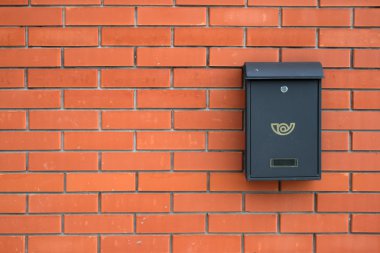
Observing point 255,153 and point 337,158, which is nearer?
point 255,153

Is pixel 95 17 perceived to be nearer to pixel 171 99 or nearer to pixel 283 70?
pixel 171 99

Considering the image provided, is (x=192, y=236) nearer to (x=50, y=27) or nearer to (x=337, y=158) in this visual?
(x=337, y=158)

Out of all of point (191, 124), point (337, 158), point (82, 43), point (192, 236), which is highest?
point (82, 43)

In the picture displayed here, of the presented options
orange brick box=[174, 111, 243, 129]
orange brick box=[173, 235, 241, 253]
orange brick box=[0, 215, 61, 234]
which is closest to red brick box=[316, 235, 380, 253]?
orange brick box=[173, 235, 241, 253]

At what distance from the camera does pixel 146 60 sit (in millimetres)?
2053

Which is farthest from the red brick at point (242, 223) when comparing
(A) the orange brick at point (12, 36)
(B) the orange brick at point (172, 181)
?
(A) the orange brick at point (12, 36)

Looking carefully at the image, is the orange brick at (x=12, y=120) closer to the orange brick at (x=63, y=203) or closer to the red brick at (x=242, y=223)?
the orange brick at (x=63, y=203)

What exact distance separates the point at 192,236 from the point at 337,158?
0.75 m

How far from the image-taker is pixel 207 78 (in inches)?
81.1

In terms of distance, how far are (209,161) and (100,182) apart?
1.64 feet

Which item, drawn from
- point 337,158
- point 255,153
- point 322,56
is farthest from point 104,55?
point 337,158

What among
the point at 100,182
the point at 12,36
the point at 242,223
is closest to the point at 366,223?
the point at 242,223

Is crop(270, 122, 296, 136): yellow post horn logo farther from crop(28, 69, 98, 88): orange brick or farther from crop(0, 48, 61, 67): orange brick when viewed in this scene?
crop(0, 48, 61, 67): orange brick

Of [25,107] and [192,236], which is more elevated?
[25,107]
